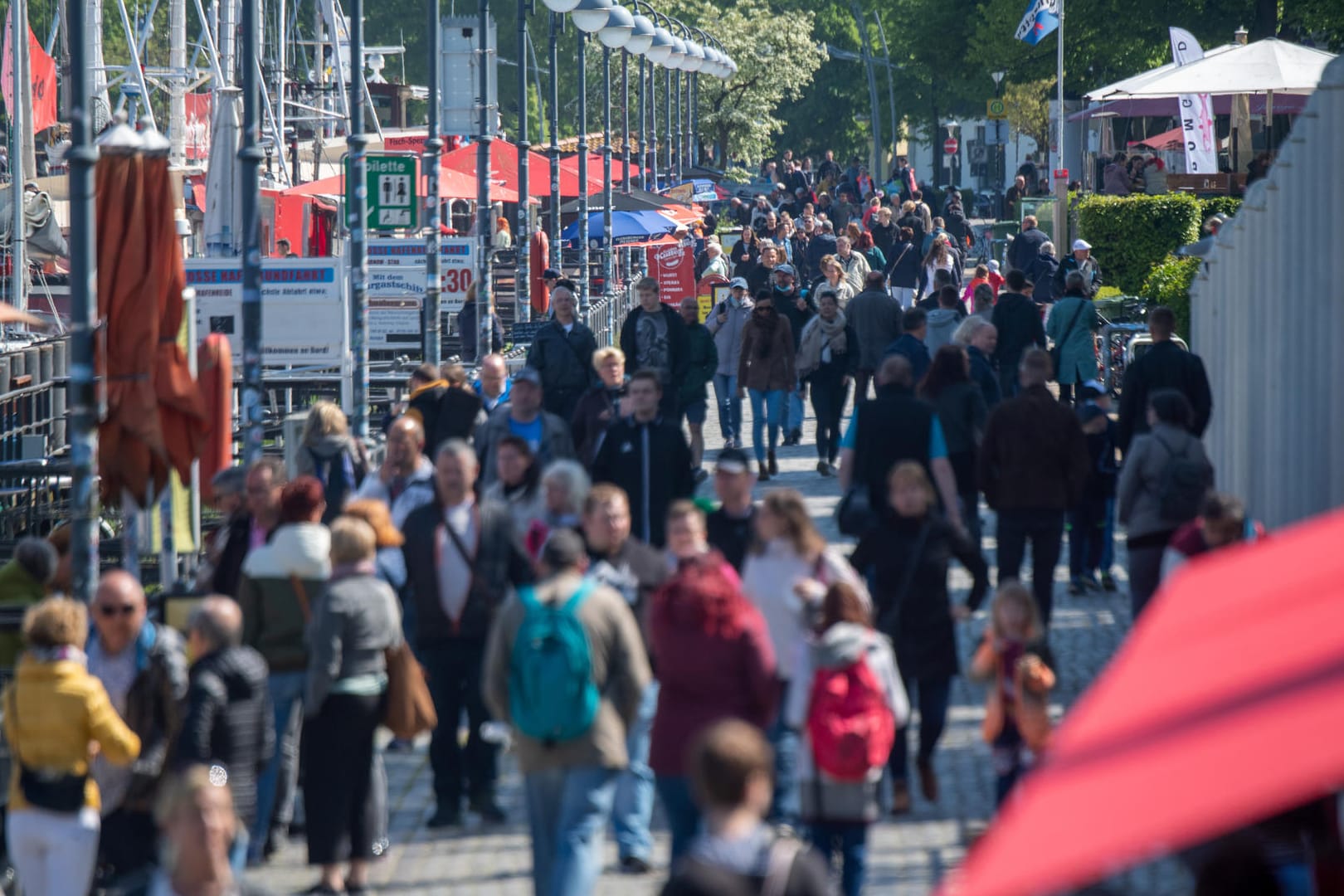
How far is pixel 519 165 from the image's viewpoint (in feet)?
87.5

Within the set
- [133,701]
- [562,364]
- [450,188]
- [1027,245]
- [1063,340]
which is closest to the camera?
[133,701]

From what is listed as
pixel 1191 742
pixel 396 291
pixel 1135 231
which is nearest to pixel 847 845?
pixel 1191 742

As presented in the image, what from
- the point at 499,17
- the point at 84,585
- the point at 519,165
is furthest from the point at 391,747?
the point at 499,17

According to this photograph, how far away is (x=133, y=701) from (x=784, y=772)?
249 cm

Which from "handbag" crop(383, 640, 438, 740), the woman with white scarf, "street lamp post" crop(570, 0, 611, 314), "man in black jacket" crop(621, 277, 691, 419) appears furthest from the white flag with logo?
"handbag" crop(383, 640, 438, 740)

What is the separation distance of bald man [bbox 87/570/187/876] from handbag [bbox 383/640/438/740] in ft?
2.60

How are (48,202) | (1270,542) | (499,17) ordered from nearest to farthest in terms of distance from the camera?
(1270,542)
(48,202)
(499,17)

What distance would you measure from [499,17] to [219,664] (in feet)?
271

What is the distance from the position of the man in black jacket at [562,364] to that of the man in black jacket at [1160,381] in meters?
4.24

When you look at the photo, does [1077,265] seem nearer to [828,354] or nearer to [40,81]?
[828,354]

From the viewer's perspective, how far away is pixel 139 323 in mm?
10375

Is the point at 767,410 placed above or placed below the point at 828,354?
below

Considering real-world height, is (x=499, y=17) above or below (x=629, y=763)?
above

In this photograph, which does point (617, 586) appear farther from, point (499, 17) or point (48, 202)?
point (499, 17)
